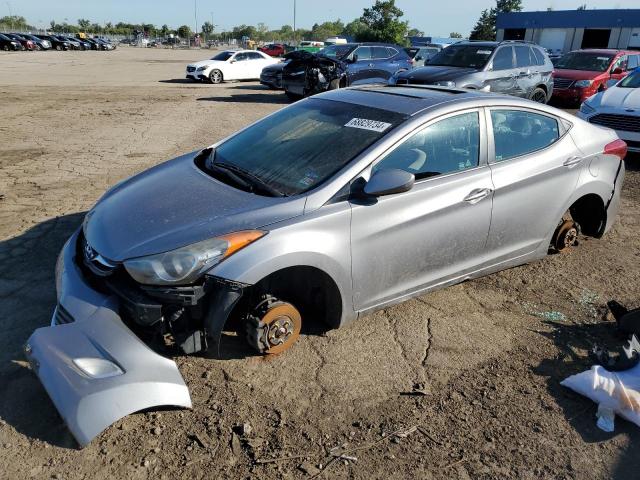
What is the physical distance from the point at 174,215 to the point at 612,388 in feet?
8.73

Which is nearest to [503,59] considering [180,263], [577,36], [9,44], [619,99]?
[619,99]

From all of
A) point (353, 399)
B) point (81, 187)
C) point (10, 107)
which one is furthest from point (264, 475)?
point (10, 107)

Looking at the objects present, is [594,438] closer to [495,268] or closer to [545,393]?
[545,393]

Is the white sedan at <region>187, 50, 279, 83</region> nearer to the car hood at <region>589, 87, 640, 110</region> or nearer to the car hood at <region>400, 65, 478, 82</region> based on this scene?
the car hood at <region>400, 65, 478, 82</region>

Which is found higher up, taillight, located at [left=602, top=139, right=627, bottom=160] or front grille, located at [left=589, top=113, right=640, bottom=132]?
taillight, located at [left=602, top=139, right=627, bottom=160]

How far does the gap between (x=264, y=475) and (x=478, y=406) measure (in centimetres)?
126

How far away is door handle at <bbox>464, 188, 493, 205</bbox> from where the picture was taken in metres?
3.59

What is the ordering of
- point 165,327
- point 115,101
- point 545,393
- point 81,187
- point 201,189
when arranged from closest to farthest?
point 165,327, point 545,393, point 201,189, point 81,187, point 115,101

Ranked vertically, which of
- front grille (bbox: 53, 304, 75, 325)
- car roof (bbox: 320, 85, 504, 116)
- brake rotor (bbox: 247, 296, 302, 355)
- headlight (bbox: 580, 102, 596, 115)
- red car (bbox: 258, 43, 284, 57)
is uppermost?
car roof (bbox: 320, 85, 504, 116)

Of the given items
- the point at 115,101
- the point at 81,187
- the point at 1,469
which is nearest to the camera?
the point at 1,469

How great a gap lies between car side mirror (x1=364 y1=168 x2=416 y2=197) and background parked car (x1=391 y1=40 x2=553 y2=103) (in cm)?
821

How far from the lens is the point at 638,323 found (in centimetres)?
338

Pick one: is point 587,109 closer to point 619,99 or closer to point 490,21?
point 619,99

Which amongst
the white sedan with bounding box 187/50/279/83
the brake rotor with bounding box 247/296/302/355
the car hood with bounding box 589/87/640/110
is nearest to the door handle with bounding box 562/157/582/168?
the brake rotor with bounding box 247/296/302/355
